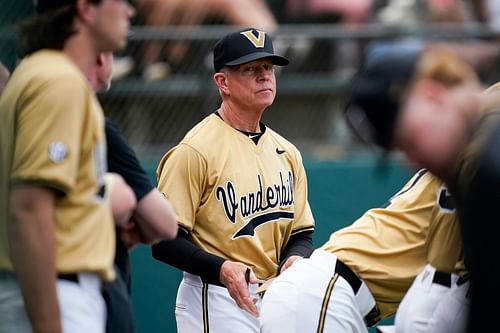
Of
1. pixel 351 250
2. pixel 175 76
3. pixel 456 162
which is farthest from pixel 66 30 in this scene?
pixel 175 76

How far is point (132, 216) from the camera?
3.49m

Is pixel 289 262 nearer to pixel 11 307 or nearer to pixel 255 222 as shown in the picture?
pixel 255 222

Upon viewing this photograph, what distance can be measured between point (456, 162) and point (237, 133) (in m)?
2.93

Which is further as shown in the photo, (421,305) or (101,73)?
(421,305)

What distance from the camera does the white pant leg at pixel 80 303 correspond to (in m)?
3.11

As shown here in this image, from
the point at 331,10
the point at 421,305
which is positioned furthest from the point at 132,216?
the point at 331,10

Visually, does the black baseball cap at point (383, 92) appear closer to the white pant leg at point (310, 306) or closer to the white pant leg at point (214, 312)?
the white pant leg at point (310, 306)

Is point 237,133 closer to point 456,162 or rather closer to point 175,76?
point 175,76

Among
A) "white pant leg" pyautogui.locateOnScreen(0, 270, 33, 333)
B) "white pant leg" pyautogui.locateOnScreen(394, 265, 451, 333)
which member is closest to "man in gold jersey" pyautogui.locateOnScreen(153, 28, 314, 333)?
"white pant leg" pyautogui.locateOnScreen(394, 265, 451, 333)

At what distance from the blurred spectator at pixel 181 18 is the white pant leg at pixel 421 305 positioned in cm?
351

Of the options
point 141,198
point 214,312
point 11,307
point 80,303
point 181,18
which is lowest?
point 214,312

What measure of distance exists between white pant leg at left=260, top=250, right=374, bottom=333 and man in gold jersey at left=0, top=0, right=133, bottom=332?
1.45 meters

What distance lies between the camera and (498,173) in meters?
2.22

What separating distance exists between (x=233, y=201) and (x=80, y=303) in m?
1.99
